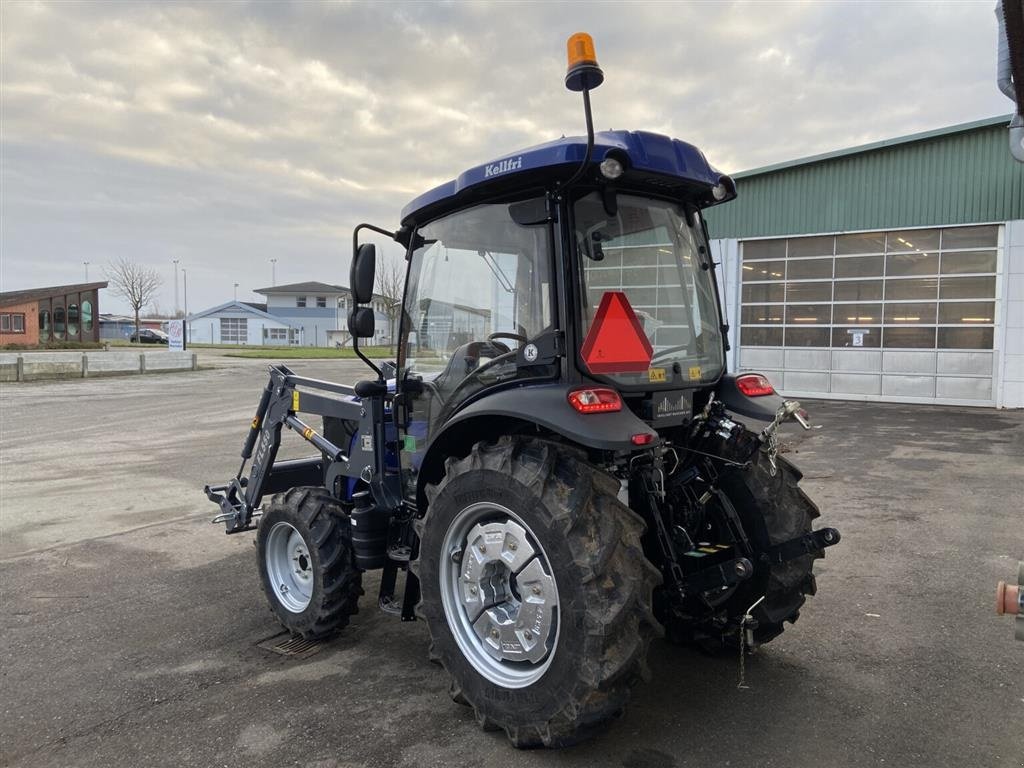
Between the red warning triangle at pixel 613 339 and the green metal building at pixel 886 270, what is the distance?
15558 mm

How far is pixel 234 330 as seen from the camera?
251 ft

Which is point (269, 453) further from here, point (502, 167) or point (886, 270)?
point (886, 270)

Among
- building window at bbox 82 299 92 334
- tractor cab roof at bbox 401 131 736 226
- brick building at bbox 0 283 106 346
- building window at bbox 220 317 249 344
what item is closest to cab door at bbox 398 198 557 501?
tractor cab roof at bbox 401 131 736 226

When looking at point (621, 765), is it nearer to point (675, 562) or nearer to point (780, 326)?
point (675, 562)

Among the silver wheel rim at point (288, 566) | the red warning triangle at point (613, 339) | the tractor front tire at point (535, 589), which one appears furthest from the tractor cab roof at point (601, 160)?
the silver wheel rim at point (288, 566)

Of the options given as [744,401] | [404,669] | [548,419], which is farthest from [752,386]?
[404,669]

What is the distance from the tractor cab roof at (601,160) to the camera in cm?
Result: 285

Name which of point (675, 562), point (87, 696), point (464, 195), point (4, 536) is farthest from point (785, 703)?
point (4, 536)

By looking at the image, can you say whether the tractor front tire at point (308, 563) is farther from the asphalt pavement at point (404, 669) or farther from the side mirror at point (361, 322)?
the side mirror at point (361, 322)

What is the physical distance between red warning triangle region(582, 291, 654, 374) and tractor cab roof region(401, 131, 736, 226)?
0.55 metres

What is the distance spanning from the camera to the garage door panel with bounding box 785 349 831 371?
17203 mm

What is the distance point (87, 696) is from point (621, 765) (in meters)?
2.65

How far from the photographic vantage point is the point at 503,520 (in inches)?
116

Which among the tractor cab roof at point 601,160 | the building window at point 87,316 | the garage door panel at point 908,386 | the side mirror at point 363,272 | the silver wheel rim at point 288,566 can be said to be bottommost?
the silver wheel rim at point 288,566
